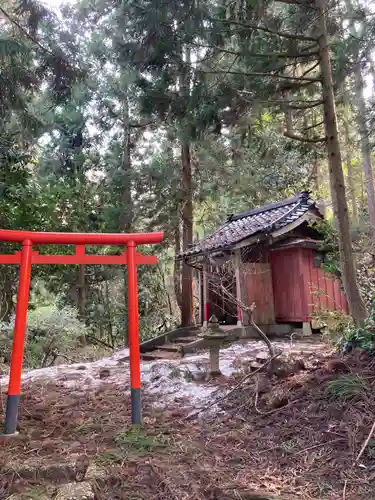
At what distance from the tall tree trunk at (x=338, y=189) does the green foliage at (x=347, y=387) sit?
50.8 inches

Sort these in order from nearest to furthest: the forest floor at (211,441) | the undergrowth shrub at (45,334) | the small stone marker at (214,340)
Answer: the forest floor at (211,441), the small stone marker at (214,340), the undergrowth shrub at (45,334)

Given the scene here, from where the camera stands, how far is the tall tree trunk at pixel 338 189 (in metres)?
5.52

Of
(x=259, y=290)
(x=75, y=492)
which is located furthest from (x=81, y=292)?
(x=75, y=492)

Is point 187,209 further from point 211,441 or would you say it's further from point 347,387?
point 211,441

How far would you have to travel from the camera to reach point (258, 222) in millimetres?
11656

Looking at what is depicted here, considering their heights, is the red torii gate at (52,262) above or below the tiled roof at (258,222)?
below

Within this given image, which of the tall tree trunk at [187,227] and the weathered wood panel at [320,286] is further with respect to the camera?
the tall tree trunk at [187,227]

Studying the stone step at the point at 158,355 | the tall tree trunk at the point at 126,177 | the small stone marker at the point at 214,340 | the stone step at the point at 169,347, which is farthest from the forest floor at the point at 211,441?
the tall tree trunk at the point at 126,177

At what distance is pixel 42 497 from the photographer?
8.96 feet

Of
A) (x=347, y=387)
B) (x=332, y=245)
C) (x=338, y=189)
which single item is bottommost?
(x=347, y=387)

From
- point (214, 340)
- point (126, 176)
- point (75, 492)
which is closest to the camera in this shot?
point (75, 492)

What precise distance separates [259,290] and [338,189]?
5466mm

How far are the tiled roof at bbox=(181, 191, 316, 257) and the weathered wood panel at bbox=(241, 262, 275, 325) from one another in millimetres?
868

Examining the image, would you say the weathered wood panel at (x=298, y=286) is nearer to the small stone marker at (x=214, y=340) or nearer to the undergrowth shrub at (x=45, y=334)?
the small stone marker at (x=214, y=340)
